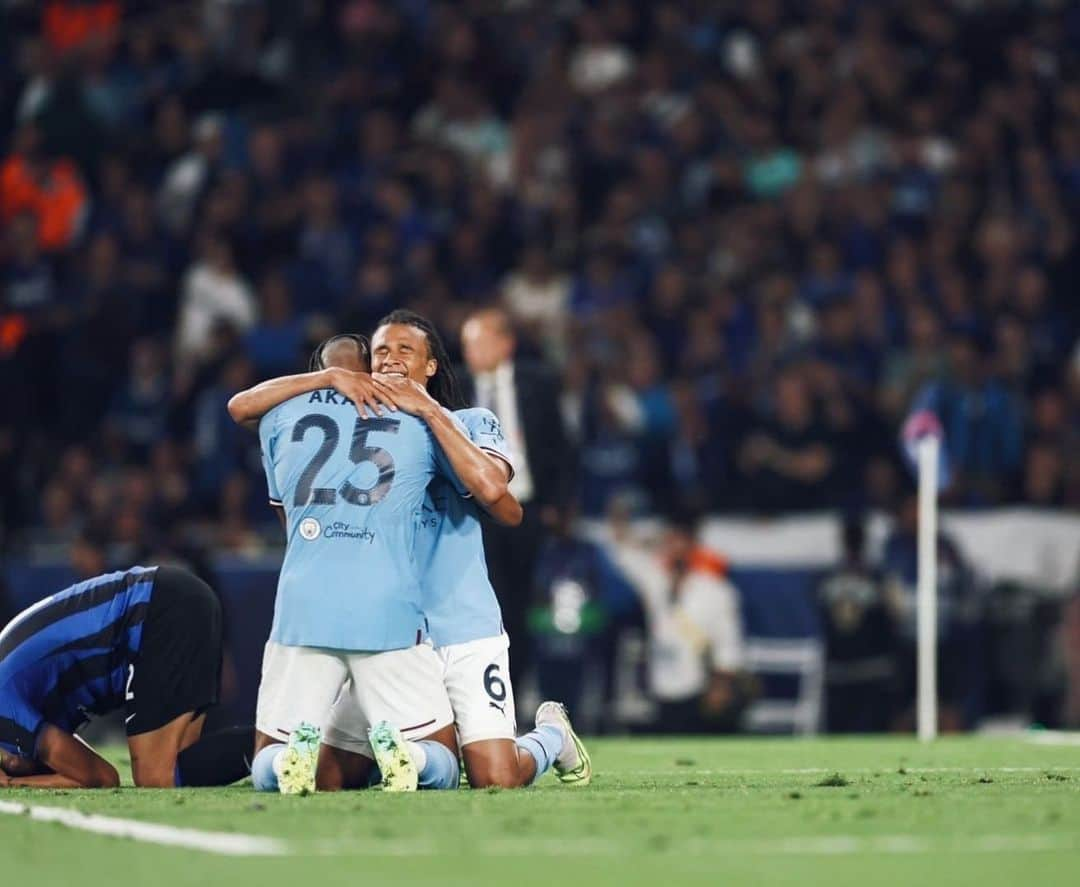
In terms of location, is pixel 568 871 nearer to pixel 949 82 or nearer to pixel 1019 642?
pixel 1019 642

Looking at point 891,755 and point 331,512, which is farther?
point 891,755

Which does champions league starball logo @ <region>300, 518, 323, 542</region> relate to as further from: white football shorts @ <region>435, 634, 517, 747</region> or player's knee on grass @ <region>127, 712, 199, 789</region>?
player's knee on grass @ <region>127, 712, 199, 789</region>

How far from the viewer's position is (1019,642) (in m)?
14.6

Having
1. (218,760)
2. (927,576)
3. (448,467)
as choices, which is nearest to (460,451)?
(448,467)

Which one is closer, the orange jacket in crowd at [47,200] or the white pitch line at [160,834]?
the white pitch line at [160,834]

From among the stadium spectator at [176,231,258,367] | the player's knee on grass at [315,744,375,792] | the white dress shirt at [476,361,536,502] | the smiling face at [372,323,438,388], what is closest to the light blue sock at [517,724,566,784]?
the player's knee on grass at [315,744,375,792]

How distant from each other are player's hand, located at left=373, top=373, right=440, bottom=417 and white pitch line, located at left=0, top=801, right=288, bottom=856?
178 centimetres

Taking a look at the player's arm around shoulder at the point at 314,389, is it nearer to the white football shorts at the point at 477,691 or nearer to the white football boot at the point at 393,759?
the white football shorts at the point at 477,691

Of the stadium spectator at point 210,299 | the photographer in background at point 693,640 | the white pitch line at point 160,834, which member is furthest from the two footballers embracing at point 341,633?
the stadium spectator at point 210,299

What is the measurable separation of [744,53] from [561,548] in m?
6.49

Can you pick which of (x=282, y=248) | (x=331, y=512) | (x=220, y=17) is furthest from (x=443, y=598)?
(x=220, y=17)

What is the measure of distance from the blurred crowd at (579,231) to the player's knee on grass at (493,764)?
6.29 meters

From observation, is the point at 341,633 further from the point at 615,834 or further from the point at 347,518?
the point at 615,834

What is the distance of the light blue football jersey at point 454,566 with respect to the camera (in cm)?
788
